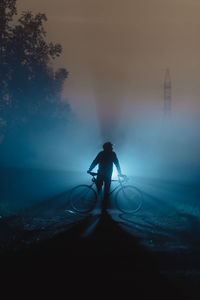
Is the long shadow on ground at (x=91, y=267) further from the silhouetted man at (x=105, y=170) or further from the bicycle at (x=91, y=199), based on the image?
the silhouetted man at (x=105, y=170)

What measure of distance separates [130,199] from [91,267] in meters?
6.13

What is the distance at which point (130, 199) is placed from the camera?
38.2 feet

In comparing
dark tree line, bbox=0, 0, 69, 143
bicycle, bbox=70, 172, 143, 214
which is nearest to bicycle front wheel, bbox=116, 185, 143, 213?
bicycle, bbox=70, 172, 143, 214

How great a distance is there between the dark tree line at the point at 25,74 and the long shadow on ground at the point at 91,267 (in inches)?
988

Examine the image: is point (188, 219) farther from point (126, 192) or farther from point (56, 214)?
point (56, 214)

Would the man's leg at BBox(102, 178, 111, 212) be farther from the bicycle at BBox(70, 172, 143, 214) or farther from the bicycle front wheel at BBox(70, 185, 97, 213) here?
the bicycle front wheel at BBox(70, 185, 97, 213)

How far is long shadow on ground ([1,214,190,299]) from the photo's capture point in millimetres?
4809

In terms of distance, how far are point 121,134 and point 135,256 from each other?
52886mm

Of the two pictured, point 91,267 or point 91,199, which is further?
point 91,199

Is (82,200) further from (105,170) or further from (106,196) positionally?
(105,170)

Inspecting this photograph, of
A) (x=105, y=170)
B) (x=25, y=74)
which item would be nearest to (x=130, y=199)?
(x=105, y=170)

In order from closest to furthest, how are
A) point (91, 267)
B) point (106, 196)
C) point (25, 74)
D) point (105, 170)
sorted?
1. point (91, 267)
2. point (106, 196)
3. point (105, 170)
4. point (25, 74)

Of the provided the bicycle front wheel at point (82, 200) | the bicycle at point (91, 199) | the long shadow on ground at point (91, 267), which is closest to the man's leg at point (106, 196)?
the bicycle at point (91, 199)

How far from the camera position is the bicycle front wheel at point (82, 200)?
11453 millimetres
